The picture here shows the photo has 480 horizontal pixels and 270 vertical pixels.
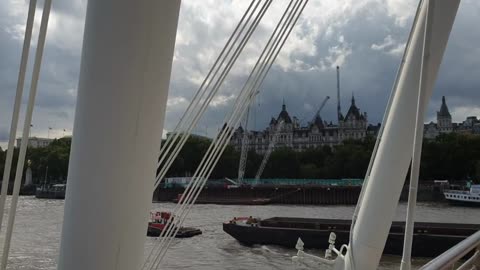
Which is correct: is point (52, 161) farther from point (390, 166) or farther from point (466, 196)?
point (390, 166)

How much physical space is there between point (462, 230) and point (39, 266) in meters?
16.9

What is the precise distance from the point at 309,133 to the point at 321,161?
82.5 ft

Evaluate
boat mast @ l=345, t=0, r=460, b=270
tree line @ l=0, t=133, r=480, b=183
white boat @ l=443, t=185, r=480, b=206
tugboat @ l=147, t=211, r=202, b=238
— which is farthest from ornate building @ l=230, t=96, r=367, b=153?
boat mast @ l=345, t=0, r=460, b=270

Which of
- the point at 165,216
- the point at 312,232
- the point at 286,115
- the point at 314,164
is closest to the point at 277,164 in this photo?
the point at 314,164

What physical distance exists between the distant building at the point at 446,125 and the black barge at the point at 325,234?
74140 millimetres

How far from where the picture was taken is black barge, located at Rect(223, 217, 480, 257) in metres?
17.8

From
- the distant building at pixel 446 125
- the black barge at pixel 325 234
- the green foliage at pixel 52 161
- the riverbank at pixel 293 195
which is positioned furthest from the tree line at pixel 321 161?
the black barge at pixel 325 234

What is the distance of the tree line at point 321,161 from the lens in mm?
56250

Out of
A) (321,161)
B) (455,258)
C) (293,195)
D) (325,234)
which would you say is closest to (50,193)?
(293,195)

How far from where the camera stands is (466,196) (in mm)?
39969

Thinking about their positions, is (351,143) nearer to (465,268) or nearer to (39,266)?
(39,266)

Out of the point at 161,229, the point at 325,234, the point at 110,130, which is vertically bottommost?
the point at 161,229

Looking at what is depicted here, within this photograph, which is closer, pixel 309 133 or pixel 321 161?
pixel 321 161

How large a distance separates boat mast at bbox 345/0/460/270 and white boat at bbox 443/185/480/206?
1622 inches
